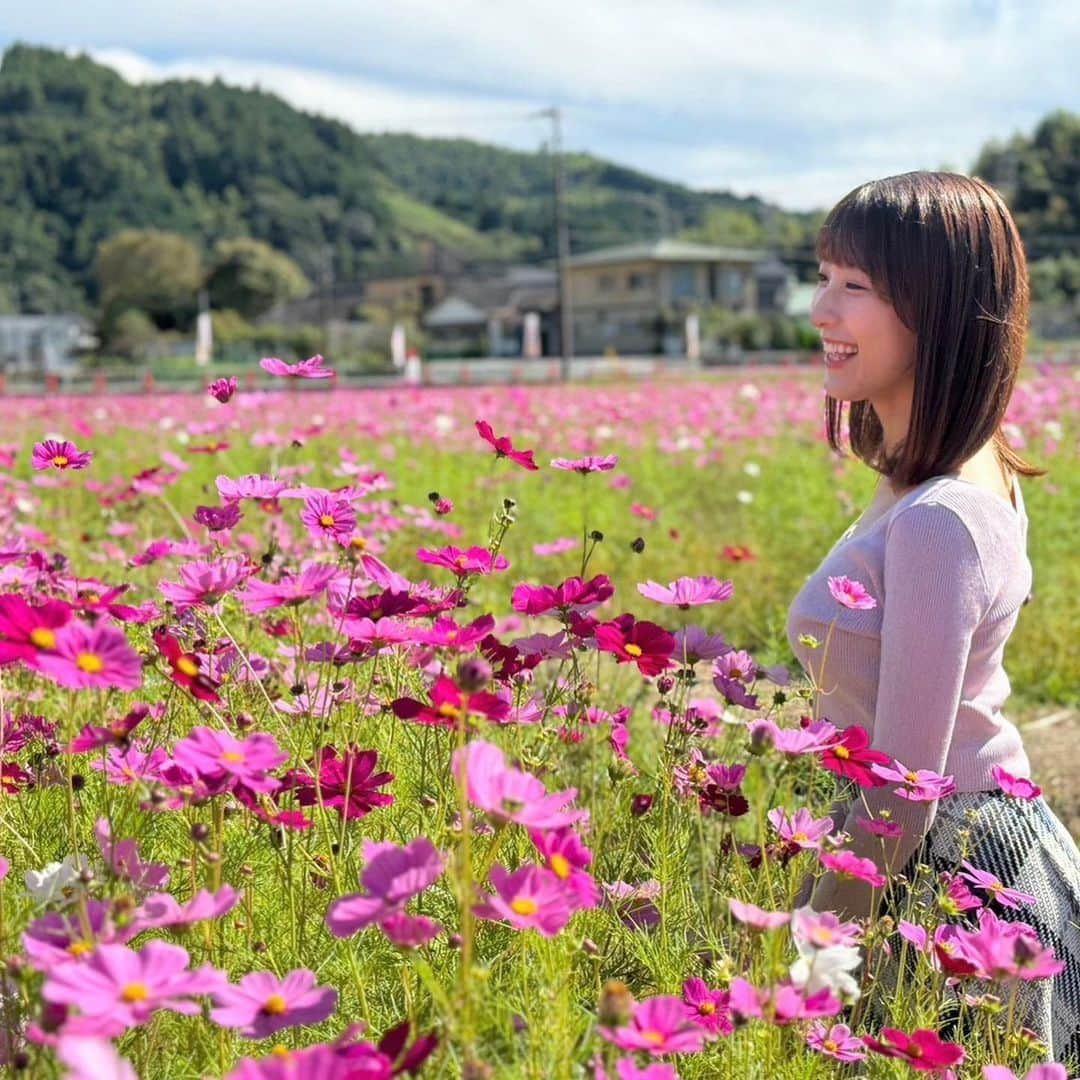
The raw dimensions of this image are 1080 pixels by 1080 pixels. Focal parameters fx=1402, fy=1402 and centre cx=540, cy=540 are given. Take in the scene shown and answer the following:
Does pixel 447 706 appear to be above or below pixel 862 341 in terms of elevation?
below

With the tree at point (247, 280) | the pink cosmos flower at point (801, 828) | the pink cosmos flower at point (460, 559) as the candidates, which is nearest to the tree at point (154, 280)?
the tree at point (247, 280)

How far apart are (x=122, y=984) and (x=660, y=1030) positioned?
0.35m

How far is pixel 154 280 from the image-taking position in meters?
68.1

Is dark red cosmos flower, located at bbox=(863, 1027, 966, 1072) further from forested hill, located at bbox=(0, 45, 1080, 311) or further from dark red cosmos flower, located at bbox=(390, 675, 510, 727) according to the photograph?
forested hill, located at bbox=(0, 45, 1080, 311)

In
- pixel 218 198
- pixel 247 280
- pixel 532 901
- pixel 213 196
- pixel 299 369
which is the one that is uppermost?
pixel 213 196

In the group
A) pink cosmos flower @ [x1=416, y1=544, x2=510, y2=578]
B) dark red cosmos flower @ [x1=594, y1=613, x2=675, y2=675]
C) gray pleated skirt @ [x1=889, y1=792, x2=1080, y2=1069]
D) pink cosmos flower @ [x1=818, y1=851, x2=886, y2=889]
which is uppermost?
pink cosmos flower @ [x1=416, y1=544, x2=510, y2=578]

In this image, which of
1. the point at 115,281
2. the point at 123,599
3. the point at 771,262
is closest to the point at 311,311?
the point at 115,281

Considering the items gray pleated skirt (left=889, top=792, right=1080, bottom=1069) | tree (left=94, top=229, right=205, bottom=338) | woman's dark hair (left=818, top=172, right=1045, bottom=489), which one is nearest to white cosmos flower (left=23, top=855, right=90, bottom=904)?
gray pleated skirt (left=889, top=792, right=1080, bottom=1069)

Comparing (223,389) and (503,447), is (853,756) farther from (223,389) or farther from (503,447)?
(223,389)

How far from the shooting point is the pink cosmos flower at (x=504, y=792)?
2.97ft

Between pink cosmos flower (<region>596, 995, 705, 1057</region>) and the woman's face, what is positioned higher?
the woman's face

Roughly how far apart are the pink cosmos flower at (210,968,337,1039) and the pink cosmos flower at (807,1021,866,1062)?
0.48 meters

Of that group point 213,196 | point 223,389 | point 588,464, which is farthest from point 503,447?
point 213,196

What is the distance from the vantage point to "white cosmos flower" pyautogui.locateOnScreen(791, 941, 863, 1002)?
1040mm
